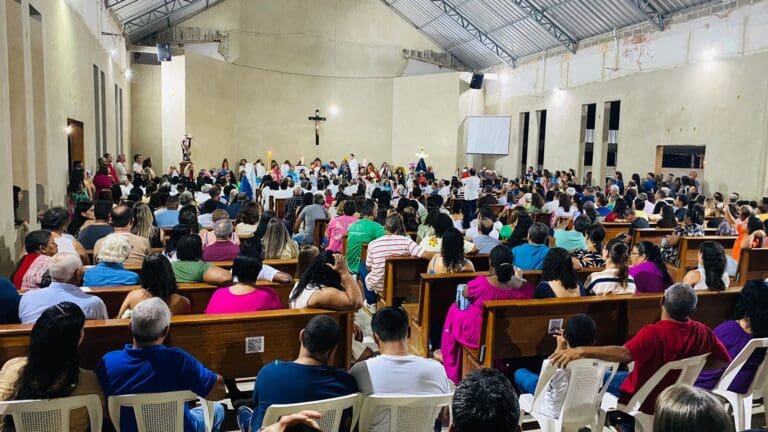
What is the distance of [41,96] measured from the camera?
752 centimetres

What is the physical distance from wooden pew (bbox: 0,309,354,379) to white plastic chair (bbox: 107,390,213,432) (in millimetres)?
573

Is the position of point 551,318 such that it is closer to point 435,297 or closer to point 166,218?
point 435,297

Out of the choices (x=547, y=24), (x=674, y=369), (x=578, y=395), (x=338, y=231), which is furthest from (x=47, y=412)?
(x=547, y=24)

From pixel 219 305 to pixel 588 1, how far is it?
45.5 feet

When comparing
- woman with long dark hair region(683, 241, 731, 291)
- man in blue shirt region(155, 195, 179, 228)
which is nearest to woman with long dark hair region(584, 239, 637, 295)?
woman with long dark hair region(683, 241, 731, 291)

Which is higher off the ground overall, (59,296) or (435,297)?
(59,296)

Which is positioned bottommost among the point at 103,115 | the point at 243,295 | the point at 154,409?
the point at 154,409

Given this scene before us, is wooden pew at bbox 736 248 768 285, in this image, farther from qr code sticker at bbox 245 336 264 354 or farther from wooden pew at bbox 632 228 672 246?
qr code sticker at bbox 245 336 264 354

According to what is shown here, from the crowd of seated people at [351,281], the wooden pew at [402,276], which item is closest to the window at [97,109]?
the crowd of seated people at [351,281]

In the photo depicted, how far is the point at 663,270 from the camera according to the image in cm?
425

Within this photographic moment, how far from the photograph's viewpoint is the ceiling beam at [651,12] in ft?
43.2

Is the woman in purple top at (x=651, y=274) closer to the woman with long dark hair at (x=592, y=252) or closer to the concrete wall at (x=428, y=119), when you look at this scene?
the woman with long dark hair at (x=592, y=252)

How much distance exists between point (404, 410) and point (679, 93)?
13.1 metres

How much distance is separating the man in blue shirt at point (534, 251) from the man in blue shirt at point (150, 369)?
122 inches
